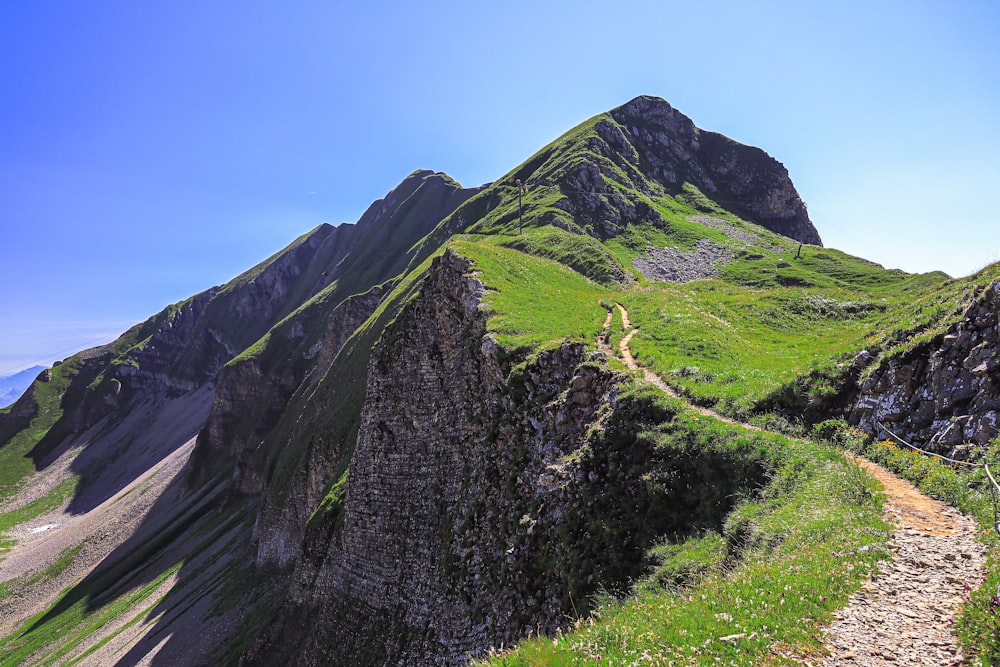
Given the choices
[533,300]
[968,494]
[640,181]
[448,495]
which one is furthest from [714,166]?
[968,494]

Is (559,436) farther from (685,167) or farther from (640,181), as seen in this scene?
(685,167)

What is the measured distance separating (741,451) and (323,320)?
180990 millimetres

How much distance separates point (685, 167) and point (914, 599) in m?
129

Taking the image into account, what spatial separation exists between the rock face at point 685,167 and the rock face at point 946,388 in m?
82.9

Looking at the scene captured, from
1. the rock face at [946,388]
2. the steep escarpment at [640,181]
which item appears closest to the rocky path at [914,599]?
the rock face at [946,388]

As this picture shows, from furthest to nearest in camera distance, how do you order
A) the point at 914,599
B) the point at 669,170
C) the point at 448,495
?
1. the point at 669,170
2. the point at 448,495
3. the point at 914,599

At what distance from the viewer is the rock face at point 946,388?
38.3 feet

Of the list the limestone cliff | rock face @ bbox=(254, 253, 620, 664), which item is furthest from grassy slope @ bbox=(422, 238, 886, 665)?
the limestone cliff

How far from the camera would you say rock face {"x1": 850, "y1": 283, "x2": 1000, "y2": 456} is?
38.3 feet

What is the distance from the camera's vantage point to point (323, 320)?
178500mm

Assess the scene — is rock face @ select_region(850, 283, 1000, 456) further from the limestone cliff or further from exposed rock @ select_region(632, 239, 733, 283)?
the limestone cliff

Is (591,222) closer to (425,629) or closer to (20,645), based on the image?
(425,629)

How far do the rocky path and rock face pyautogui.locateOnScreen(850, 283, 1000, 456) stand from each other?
2736 mm

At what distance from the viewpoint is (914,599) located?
310 inches
